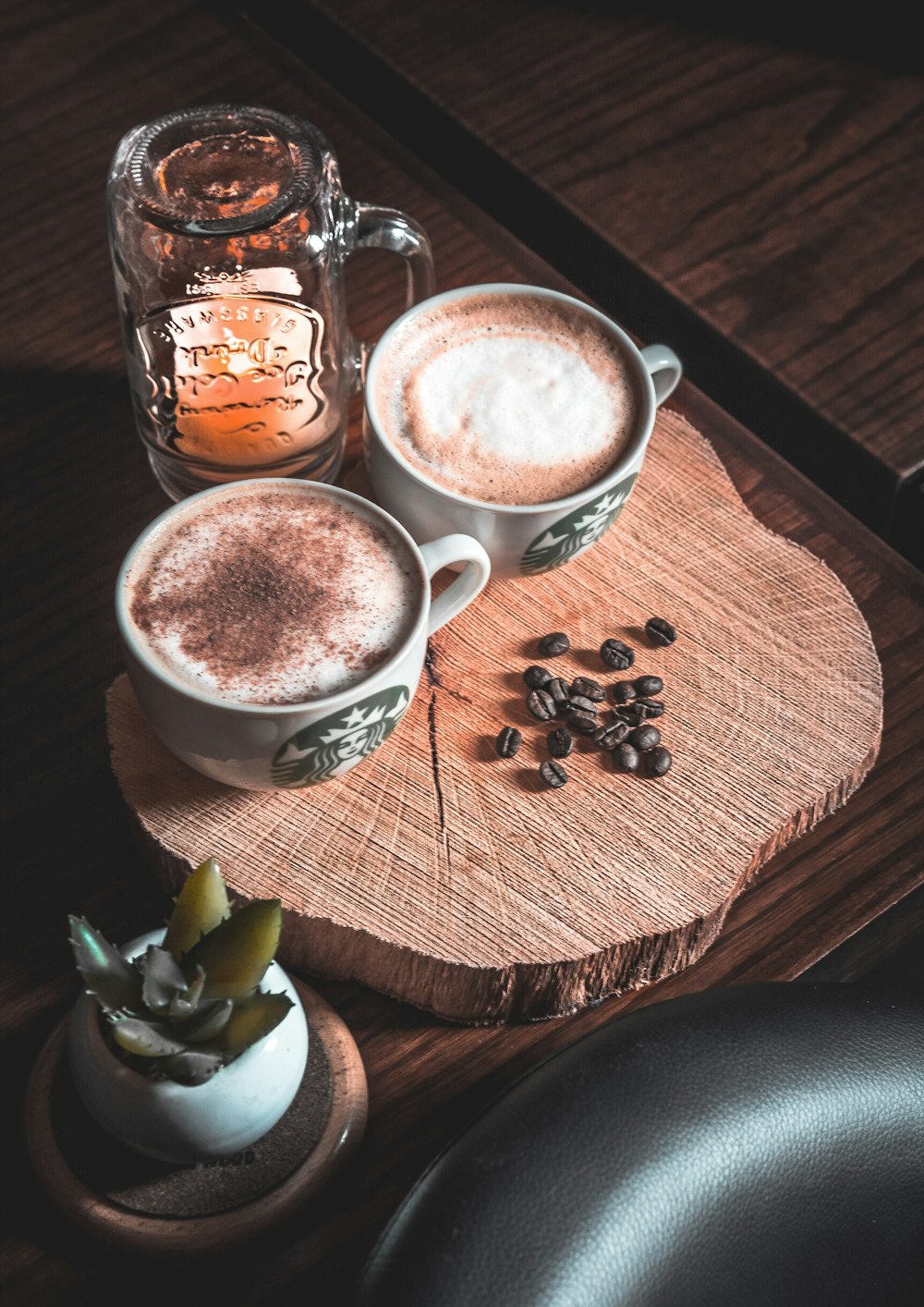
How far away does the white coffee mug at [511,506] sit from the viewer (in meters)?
1.03

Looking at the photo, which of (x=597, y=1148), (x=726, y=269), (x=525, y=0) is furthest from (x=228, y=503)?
(x=525, y=0)

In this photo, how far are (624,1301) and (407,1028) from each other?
301 mm

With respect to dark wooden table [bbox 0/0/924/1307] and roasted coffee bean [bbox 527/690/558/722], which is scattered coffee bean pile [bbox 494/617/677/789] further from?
dark wooden table [bbox 0/0/924/1307]

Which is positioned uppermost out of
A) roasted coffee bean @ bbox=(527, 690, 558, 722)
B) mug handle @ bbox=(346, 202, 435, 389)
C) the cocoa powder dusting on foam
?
mug handle @ bbox=(346, 202, 435, 389)

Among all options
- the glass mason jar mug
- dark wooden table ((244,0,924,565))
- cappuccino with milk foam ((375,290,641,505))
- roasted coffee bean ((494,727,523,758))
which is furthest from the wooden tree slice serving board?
dark wooden table ((244,0,924,565))

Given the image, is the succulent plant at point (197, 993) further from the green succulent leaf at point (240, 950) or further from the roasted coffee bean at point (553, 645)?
the roasted coffee bean at point (553, 645)

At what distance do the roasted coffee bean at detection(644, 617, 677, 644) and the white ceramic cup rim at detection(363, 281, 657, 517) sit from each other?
13 cm

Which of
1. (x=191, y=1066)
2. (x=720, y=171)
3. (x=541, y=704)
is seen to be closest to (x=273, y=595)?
(x=541, y=704)

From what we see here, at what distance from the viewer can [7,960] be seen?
3.22 ft

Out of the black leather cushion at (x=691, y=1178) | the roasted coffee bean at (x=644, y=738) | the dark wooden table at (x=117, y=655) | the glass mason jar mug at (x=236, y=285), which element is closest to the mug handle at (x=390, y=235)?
the glass mason jar mug at (x=236, y=285)

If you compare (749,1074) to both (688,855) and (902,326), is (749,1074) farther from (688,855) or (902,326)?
(902,326)

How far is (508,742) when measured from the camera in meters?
1.03

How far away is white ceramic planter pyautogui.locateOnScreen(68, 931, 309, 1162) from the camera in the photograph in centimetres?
80

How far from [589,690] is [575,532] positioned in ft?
0.41
